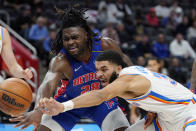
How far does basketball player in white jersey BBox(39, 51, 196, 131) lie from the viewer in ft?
10.6

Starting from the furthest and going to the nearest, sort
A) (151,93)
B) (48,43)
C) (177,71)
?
(177,71)
(48,43)
(151,93)

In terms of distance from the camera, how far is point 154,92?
136 inches

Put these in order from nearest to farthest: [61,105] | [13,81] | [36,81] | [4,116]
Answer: [61,105]
[13,81]
[4,116]
[36,81]

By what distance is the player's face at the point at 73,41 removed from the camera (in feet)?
14.1

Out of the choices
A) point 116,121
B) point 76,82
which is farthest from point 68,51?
point 116,121

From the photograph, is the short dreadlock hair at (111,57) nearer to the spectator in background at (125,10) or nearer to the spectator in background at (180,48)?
the spectator in background at (180,48)

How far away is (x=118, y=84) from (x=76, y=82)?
132cm

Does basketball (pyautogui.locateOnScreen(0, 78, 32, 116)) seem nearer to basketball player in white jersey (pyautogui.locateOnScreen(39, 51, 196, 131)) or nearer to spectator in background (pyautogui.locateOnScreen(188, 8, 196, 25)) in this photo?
basketball player in white jersey (pyautogui.locateOnScreen(39, 51, 196, 131))

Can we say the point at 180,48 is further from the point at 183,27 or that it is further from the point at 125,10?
the point at 125,10

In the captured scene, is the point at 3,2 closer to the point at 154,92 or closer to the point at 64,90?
the point at 64,90

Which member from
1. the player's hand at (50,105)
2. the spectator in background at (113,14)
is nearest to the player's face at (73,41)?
the player's hand at (50,105)

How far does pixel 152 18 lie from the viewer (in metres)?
13.1

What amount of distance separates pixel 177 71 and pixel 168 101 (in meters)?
6.94

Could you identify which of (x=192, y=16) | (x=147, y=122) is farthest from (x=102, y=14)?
(x=147, y=122)
